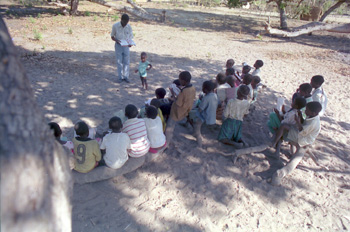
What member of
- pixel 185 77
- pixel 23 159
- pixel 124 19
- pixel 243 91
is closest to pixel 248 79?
pixel 243 91

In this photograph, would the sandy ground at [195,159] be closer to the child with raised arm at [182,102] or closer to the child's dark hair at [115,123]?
the child with raised arm at [182,102]

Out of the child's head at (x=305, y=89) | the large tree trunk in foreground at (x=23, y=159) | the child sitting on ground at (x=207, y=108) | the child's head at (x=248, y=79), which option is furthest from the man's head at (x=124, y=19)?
the large tree trunk in foreground at (x=23, y=159)

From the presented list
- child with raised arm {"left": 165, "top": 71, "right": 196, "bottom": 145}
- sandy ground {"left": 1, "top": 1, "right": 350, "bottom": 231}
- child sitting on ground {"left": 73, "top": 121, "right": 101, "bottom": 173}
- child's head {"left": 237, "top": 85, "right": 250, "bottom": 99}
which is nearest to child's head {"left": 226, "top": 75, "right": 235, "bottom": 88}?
sandy ground {"left": 1, "top": 1, "right": 350, "bottom": 231}

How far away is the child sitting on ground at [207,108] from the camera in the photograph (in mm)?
4090

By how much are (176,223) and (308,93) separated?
2984 millimetres

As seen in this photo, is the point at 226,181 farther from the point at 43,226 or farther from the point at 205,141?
the point at 43,226

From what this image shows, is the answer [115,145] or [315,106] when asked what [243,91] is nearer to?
[315,106]

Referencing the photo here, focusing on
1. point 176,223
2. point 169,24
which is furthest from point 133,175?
point 169,24

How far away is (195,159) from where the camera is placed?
382 cm

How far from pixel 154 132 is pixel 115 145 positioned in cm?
64

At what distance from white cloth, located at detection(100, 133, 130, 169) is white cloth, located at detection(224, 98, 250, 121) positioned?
175 cm

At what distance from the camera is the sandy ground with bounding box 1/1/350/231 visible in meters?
2.89

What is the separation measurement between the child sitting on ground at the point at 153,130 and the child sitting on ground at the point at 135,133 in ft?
0.38

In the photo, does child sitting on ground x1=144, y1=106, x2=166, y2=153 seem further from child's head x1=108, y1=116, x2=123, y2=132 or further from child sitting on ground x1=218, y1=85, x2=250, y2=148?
child sitting on ground x1=218, y1=85, x2=250, y2=148
